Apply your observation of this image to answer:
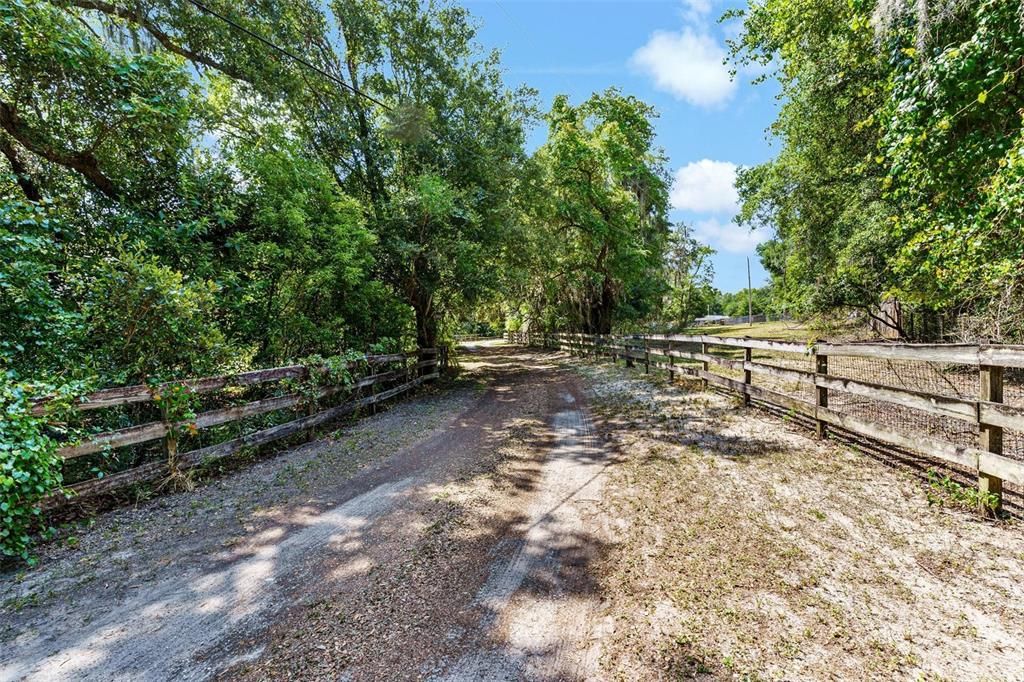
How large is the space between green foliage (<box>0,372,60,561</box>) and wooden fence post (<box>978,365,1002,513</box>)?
7.39 metres

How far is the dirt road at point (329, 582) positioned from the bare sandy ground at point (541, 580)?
2 cm

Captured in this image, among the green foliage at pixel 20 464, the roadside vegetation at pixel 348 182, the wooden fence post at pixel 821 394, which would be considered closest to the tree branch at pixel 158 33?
the roadside vegetation at pixel 348 182

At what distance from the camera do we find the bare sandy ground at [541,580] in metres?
2.19

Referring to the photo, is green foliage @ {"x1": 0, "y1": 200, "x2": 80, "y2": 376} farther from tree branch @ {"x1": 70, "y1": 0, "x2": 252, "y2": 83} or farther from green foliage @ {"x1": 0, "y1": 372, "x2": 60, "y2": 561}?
tree branch @ {"x1": 70, "y1": 0, "x2": 252, "y2": 83}

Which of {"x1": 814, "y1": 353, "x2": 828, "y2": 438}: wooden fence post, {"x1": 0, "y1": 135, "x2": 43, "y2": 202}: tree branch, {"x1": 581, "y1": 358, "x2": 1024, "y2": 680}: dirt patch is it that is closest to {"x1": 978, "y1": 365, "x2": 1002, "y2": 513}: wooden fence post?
{"x1": 581, "y1": 358, "x2": 1024, "y2": 680}: dirt patch

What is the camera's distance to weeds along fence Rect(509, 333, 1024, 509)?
10.6ft

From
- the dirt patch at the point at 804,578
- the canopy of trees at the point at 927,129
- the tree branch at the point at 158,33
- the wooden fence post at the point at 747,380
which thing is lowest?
the dirt patch at the point at 804,578

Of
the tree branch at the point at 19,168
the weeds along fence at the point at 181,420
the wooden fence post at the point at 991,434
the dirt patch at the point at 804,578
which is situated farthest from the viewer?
the tree branch at the point at 19,168

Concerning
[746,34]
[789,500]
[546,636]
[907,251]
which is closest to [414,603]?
[546,636]

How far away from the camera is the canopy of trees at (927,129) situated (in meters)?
4.69

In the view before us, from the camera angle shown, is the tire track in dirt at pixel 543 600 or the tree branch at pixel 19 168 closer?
the tire track in dirt at pixel 543 600

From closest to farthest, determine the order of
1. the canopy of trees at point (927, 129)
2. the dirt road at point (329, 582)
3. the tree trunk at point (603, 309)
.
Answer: the dirt road at point (329, 582) → the canopy of trees at point (927, 129) → the tree trunk at point (603, 309)

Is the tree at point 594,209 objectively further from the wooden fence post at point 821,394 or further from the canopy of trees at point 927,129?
the wooden fence post at point 821,394

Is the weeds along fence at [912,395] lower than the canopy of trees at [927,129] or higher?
lower
